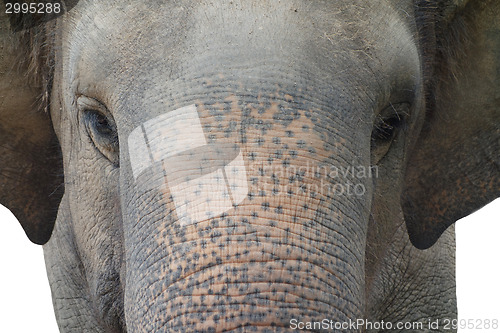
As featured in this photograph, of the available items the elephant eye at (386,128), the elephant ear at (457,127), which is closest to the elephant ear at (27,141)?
the elephant eye at (386,128)

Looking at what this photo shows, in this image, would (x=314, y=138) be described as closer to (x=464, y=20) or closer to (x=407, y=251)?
(x=464, y=20)

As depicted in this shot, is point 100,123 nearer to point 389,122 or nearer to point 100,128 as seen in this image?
point 100,128

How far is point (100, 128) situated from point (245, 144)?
2.52 ft

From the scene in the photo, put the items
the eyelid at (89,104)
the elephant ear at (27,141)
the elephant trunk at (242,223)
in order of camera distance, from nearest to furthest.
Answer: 1. the elephant trunk at (242,223)
2. the eyelid at (89,104)
3. the elephant ear at (27,141)

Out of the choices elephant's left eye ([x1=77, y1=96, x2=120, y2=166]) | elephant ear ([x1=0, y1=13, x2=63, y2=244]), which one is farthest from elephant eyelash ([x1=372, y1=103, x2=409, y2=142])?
elephant ear ([x1=0, y1=13, x2=63, y2=244])

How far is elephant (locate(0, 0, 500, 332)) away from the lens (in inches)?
112

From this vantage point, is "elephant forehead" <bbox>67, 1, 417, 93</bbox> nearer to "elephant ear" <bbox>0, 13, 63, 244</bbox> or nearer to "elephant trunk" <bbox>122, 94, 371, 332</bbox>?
"elephant trunk" <bbox>122, 94, 371, 332</bbox>

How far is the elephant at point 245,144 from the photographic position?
9.32ft

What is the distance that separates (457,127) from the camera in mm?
4066

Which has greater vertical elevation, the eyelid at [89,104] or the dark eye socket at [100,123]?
the eyelid at [89,104]

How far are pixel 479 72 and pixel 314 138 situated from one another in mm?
1196

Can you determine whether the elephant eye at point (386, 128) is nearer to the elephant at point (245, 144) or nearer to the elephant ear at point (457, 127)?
the elephant at point (245, 144)

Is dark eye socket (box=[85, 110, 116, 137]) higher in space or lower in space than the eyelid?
lower

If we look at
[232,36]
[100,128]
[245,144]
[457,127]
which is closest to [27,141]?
→ [100,128]
